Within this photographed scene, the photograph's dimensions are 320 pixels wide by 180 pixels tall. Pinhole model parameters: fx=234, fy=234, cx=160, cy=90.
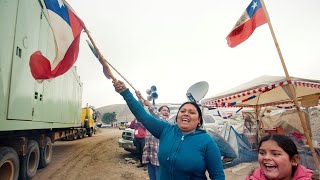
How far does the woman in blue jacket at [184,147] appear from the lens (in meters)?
2.19

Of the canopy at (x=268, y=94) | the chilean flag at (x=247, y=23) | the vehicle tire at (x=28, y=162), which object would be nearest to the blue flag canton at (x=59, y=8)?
the chilean flag at (x=247, y=23)

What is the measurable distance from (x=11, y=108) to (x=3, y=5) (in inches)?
70.6

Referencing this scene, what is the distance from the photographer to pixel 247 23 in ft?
16.7

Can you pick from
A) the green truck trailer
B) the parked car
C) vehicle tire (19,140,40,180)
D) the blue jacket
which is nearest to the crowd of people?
the blue jacket

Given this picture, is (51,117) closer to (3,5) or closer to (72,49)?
(3,5)

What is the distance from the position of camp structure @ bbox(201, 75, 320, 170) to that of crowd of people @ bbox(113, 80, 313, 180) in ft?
12.2

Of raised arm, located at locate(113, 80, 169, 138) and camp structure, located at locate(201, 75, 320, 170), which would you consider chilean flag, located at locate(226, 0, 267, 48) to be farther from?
raised arm, located at locate(113, 80, 169, 138)

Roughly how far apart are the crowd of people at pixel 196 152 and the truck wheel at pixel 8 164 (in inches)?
153

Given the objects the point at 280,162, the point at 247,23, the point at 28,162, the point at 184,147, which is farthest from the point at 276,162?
the point at 28,162

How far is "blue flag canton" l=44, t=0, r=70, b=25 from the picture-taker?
2.70 metres

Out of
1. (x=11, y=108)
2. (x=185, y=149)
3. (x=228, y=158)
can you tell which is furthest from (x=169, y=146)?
(x=228, y=158)

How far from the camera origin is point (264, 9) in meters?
4.64

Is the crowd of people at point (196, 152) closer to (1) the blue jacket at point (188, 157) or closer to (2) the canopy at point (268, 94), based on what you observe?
(1) the blue jacket at point (188, 157)

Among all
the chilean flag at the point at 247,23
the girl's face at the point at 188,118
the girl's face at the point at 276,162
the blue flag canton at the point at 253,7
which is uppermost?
the blue flag canton at the point at 253,7
